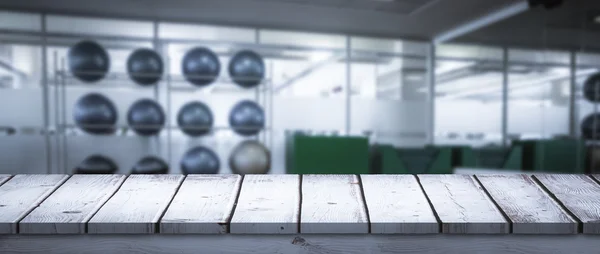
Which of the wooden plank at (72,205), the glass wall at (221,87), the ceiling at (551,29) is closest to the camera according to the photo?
the wooden plank at (72,205)

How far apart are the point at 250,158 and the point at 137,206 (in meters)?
3.04

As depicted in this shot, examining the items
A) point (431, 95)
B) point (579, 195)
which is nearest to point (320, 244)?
point (579, 195)

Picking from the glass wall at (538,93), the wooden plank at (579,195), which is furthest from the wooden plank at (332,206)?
the glass wall at (538,93)

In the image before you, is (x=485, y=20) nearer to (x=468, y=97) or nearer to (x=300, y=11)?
(x=468, y=97)

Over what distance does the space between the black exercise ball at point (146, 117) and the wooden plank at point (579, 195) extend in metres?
3.48

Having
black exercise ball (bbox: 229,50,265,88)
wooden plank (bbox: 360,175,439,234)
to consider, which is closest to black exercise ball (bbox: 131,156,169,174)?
black exercise ball (bbox: 229,50,265,88)

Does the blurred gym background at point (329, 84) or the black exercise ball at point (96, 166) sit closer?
the black exercise ball at point (96, 166)

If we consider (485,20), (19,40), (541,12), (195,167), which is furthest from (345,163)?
(19,40)

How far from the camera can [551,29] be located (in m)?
5.18

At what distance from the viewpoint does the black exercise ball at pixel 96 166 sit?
365 cm

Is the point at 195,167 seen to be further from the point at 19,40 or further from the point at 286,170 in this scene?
the point at 19,40

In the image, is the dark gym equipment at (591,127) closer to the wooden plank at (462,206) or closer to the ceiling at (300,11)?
the ceiling at (300,11)

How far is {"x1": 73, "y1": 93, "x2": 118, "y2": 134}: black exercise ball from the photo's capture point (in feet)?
11.9

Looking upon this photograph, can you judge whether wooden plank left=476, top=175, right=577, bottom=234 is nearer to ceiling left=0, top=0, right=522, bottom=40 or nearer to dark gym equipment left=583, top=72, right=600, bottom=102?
ceiling left=0, top=0, right=522, bottom=40
